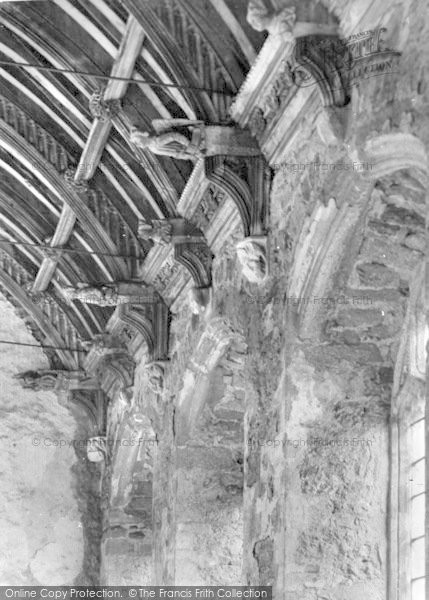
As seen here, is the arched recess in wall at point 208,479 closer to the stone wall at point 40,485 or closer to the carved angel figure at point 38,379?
the stone wall at point 40,485

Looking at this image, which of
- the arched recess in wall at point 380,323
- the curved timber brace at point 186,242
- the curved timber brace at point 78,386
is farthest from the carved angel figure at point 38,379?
the arched recess in wall at point 380,323

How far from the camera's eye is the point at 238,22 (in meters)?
9.41

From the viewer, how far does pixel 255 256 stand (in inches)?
382

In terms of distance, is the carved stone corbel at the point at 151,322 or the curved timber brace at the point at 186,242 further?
the carved stone corbel at the point at 151,322

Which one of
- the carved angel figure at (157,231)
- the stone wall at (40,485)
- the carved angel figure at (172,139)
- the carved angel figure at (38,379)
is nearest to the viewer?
the carved angel figure at (172,139)

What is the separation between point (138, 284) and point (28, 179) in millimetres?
1250

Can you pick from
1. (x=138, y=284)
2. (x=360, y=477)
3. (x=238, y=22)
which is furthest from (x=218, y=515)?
(x=238, y=22)

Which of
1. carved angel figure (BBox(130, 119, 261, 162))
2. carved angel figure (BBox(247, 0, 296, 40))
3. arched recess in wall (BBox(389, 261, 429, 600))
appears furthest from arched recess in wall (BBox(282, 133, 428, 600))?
carved angel figure (BBox(130, 119, 261, 162))

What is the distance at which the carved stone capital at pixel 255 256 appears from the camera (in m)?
9.69

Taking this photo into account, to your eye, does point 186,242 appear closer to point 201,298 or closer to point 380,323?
point 201,298

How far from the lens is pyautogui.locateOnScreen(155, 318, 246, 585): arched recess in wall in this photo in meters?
11.7

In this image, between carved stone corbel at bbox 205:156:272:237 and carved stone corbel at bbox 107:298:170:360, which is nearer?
carved stone corbel at bbox 205:156:272:237

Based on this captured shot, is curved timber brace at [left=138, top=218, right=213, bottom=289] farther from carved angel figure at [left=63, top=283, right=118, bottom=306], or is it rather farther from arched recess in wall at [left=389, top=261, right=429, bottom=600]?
arched recess in wall at [left=389, top=261, right=429, bottom=600]

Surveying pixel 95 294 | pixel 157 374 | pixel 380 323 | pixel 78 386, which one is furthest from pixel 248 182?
pixel 78 386
